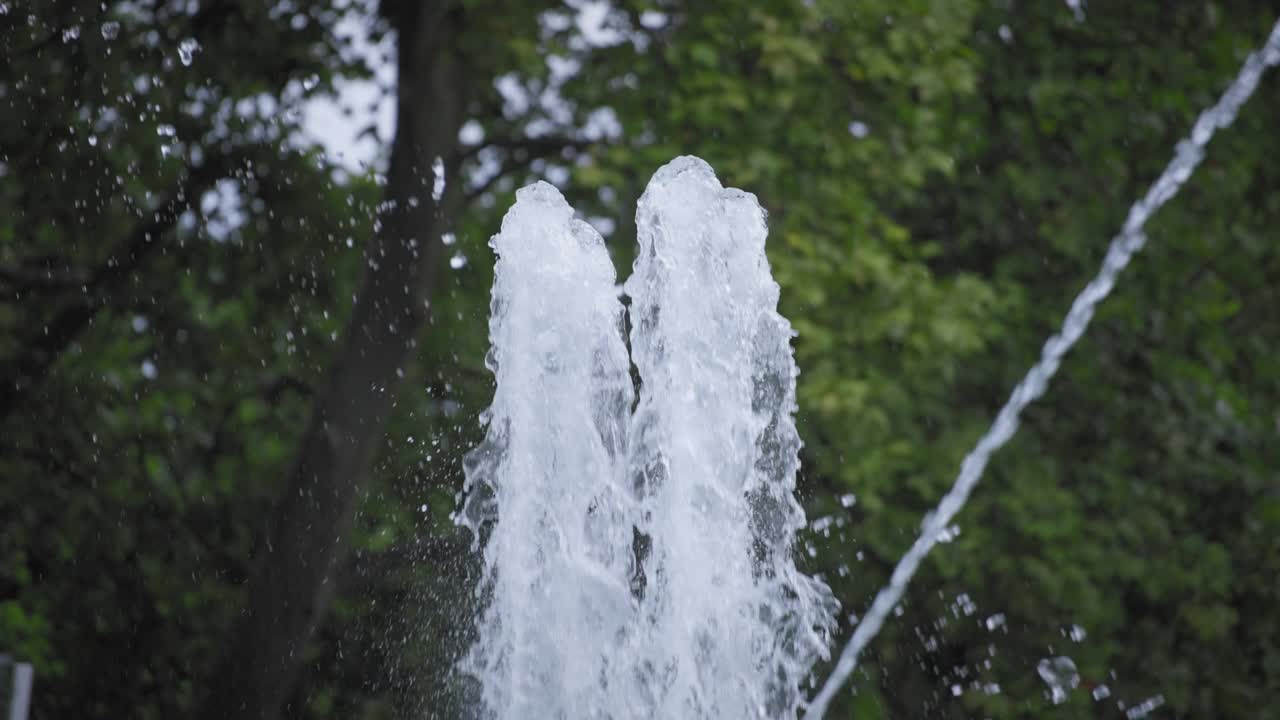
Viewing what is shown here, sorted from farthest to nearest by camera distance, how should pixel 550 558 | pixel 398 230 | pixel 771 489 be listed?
1. pixel 398 230
2. pixel 771 489
3. pixel 550 558

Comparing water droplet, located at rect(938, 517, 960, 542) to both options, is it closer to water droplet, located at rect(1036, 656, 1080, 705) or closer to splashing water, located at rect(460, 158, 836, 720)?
water droplet, located at rect(1036, 656, 1080, 705)

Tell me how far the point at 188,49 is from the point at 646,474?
338 centimetres

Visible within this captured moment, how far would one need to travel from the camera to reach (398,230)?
6.02 metres

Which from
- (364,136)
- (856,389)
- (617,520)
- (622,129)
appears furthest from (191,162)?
(617,520)

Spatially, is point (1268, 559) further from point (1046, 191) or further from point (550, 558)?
point (550, 558)

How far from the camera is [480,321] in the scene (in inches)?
256

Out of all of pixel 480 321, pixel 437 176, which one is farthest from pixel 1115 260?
pixel 437 176

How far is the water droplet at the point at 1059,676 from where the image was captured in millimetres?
6742

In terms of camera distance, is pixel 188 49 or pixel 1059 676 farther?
pixel 1059 676

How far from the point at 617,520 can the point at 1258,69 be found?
452 cm

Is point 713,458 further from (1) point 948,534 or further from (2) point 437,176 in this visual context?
(1) point 948,534

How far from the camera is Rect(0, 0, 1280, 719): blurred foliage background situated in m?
6.31

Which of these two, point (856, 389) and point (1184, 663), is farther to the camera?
point (1184, 663)

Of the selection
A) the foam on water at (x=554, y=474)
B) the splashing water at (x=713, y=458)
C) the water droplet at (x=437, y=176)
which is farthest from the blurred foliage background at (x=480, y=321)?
the splashing water at (x=713, y=458)
